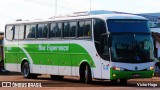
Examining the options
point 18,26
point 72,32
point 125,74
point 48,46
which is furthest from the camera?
point 18,26

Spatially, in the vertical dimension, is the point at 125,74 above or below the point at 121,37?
below

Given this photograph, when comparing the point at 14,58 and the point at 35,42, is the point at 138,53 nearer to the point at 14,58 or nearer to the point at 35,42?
the point at 35,42

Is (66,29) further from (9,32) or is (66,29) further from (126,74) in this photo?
(9,32)

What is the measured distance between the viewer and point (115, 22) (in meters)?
22.7

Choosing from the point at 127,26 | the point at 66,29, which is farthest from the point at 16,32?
the point at 127,26

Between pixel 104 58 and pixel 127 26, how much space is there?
1780 mm

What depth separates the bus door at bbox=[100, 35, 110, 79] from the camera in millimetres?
22211

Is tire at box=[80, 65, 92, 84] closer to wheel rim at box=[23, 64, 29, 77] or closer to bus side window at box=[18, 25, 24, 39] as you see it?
wheel rim at box=[23, 64, 29, 77]

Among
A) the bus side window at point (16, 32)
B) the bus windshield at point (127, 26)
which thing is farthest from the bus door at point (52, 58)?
the bus windshield at point (127, 26)

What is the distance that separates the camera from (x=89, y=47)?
77.4 ft

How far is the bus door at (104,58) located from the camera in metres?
22.2

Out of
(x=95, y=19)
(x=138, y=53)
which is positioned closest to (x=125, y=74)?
(x=138, y=53)

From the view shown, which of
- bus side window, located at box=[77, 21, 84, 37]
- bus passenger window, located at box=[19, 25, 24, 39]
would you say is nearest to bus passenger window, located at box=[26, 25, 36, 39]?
bus passenger window, located at box=[19, 25, 24, 39]

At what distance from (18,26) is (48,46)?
383 cm
